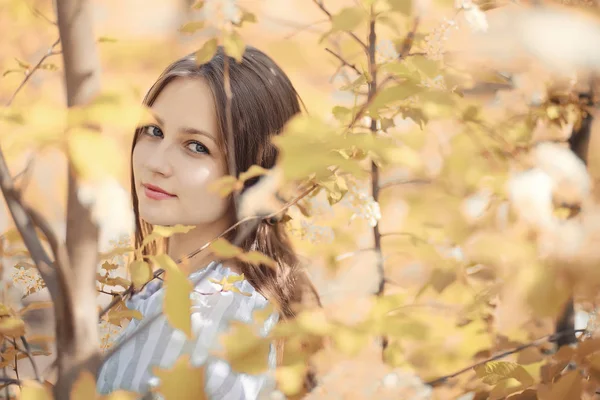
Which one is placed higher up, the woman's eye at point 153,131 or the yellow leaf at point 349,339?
the woman's eye at point 153,131

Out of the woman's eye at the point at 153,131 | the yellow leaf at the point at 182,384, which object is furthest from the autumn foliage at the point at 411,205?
the woman's eye at the point at 153,131

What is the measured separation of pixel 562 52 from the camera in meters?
0.33

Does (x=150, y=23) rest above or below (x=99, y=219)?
above

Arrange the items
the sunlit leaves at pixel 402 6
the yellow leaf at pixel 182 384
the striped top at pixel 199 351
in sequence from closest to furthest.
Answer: the yellow leaf at pixel 182 384 < the sunlit leaves at pixel 402 6 < the striped top at pixel 199 351

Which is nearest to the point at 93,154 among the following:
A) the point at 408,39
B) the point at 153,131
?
the point at 408,39

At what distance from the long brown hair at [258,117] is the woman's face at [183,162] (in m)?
0.02

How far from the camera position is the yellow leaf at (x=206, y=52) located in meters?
0.66

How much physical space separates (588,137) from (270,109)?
0.52 meters

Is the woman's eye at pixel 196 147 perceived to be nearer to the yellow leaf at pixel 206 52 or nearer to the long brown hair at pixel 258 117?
the long brown hair at pixel 258 117

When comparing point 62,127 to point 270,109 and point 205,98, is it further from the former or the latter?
point 270,109

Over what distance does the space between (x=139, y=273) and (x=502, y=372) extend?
1.33 feet

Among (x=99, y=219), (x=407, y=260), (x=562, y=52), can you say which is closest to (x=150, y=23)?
(x=407, y=260)

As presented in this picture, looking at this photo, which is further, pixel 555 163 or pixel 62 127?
pixel 555 163

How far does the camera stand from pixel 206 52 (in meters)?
0.67
